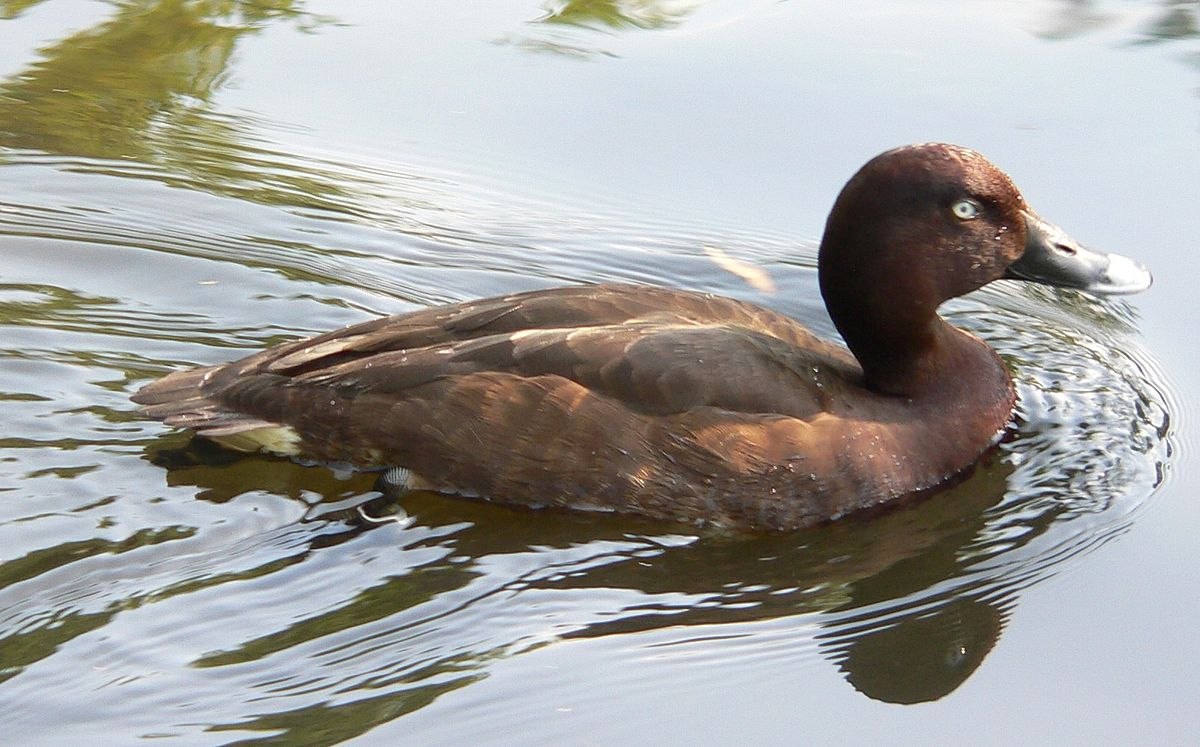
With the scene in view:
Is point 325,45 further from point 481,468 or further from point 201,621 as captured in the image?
point 201,621

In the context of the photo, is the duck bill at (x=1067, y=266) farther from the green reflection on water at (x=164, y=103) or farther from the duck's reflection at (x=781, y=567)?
the green reflection on water at (x=164, y=103)

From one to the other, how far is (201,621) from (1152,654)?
2.58 meters

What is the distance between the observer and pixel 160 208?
7.07 metres

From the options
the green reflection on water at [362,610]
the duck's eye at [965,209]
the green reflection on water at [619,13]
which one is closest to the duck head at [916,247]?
the duck's eye at [965,209]

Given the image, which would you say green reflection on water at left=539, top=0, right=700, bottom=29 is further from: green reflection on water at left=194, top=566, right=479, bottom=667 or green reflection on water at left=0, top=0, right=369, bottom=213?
green reflection on water at left=194, top=566, right=479, bottom=667

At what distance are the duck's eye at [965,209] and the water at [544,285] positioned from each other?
835 millimetres

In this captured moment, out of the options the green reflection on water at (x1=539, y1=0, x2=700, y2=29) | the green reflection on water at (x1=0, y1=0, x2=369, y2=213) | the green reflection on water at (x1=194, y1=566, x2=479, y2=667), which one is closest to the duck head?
the green reflection on water at (x1=194, y1=566, x2=479, y2=667)

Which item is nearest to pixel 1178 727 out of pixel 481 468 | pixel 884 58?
pixel 481 468

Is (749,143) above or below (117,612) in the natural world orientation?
above

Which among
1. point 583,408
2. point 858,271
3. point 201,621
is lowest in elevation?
point 201,621

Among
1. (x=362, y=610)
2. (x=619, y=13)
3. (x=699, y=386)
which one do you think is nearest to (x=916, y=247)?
(x=699, y=386)

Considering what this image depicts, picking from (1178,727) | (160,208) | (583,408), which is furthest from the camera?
Answer: (160,208)

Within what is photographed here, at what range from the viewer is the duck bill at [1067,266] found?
5.74 m

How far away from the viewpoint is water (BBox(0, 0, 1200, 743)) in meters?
4.44
